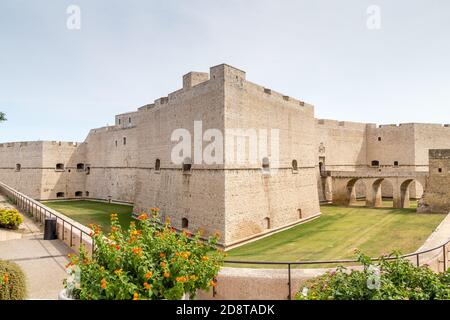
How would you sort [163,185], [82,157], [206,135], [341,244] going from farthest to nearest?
[82,157], [163,185], [206,135], [341,244]

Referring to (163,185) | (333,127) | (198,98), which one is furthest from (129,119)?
(333,127)

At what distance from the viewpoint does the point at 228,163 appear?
47.4 ft

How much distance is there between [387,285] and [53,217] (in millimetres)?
10465

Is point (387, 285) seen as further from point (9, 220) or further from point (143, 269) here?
point (9, 220)

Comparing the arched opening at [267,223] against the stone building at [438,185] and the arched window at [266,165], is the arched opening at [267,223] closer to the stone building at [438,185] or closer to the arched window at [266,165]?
the arched window at [266,165]

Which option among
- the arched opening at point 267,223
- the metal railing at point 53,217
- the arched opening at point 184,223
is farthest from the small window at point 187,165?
the metal railing at point 53,217

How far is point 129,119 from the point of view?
3234cm

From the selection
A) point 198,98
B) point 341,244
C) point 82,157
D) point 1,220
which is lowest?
point 341,244

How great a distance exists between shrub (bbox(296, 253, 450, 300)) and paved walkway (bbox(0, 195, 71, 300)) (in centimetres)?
498

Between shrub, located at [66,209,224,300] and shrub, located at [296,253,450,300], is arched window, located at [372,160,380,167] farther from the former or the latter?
shrub, located at [66,209,224,300]

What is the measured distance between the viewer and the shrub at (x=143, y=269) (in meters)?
3.96

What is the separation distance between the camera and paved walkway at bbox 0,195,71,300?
6.04 m

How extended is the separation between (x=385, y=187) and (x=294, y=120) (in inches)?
730
